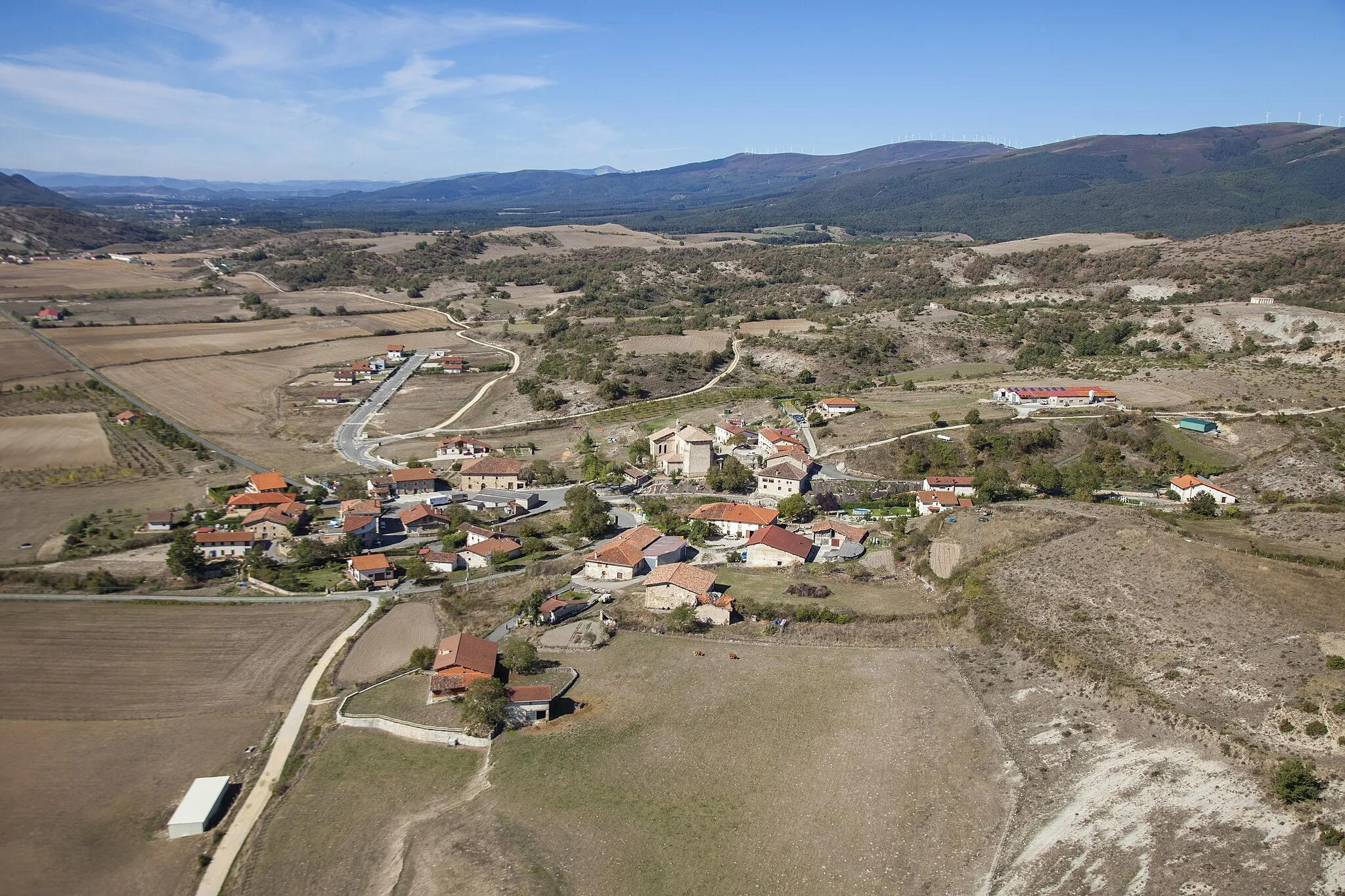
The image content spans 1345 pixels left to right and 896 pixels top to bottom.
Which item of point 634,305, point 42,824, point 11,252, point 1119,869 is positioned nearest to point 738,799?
point 1119,869

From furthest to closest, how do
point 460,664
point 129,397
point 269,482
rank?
point 129,397, point 269,482, point 460,664

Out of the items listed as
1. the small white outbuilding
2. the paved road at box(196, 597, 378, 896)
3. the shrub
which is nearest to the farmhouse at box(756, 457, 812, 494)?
the paved road at box(196, 597, 378, 896)

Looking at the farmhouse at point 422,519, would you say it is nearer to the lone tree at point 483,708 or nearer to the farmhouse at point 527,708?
the lone tree at point 483,708

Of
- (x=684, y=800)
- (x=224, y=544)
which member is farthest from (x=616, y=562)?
(x=224, y=544)

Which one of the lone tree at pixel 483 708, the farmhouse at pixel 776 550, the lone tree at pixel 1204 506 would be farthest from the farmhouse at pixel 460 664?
the lone tree at pixel 1204 506

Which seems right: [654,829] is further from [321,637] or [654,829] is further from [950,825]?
[321,637]

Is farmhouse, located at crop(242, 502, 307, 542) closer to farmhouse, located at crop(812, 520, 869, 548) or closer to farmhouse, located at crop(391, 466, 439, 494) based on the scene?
farmhouse, located at crop(391, 466, 439, 494)

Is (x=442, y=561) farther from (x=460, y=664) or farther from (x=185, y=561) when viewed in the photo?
(x=460, y=664)

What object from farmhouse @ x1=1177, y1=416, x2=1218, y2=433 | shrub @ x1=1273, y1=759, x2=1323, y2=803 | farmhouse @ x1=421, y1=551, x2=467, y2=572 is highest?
farmhouse @ x1=1177, y1=416, x2=1218, y2=433
